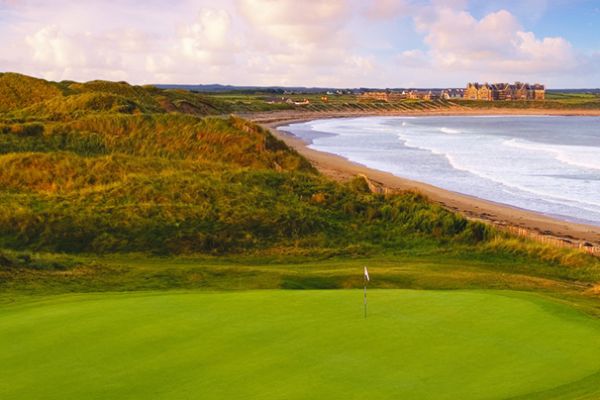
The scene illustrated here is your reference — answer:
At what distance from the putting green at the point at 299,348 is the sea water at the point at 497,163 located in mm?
23992

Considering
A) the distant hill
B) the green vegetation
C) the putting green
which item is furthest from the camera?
the distant hill

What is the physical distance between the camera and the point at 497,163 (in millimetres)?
55688

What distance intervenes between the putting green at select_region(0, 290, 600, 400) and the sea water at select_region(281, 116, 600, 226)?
2399 cm

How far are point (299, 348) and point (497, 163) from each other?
1996 inches

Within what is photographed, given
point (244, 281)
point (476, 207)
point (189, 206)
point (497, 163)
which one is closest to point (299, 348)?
point (244, 281)

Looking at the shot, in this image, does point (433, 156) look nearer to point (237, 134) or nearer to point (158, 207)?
point (237, 134)

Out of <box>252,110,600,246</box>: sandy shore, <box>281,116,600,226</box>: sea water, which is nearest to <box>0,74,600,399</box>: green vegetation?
<box>252,110,600,246</box>: sandy shore

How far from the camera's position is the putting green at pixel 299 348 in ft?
21.9

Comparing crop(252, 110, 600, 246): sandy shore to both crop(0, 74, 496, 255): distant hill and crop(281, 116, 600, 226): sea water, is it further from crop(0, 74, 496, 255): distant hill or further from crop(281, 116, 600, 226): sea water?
crop(0, 74, 496, 255): distant hill

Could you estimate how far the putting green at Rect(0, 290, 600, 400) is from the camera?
6.68 m

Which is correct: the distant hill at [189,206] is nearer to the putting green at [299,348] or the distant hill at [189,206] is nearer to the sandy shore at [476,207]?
the sandy shore at [476,207]

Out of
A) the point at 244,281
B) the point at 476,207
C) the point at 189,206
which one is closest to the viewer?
the point at 244,281

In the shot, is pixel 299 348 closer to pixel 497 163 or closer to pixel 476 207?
pixel 476 207

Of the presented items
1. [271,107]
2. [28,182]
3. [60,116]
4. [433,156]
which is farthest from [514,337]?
[271,107]
